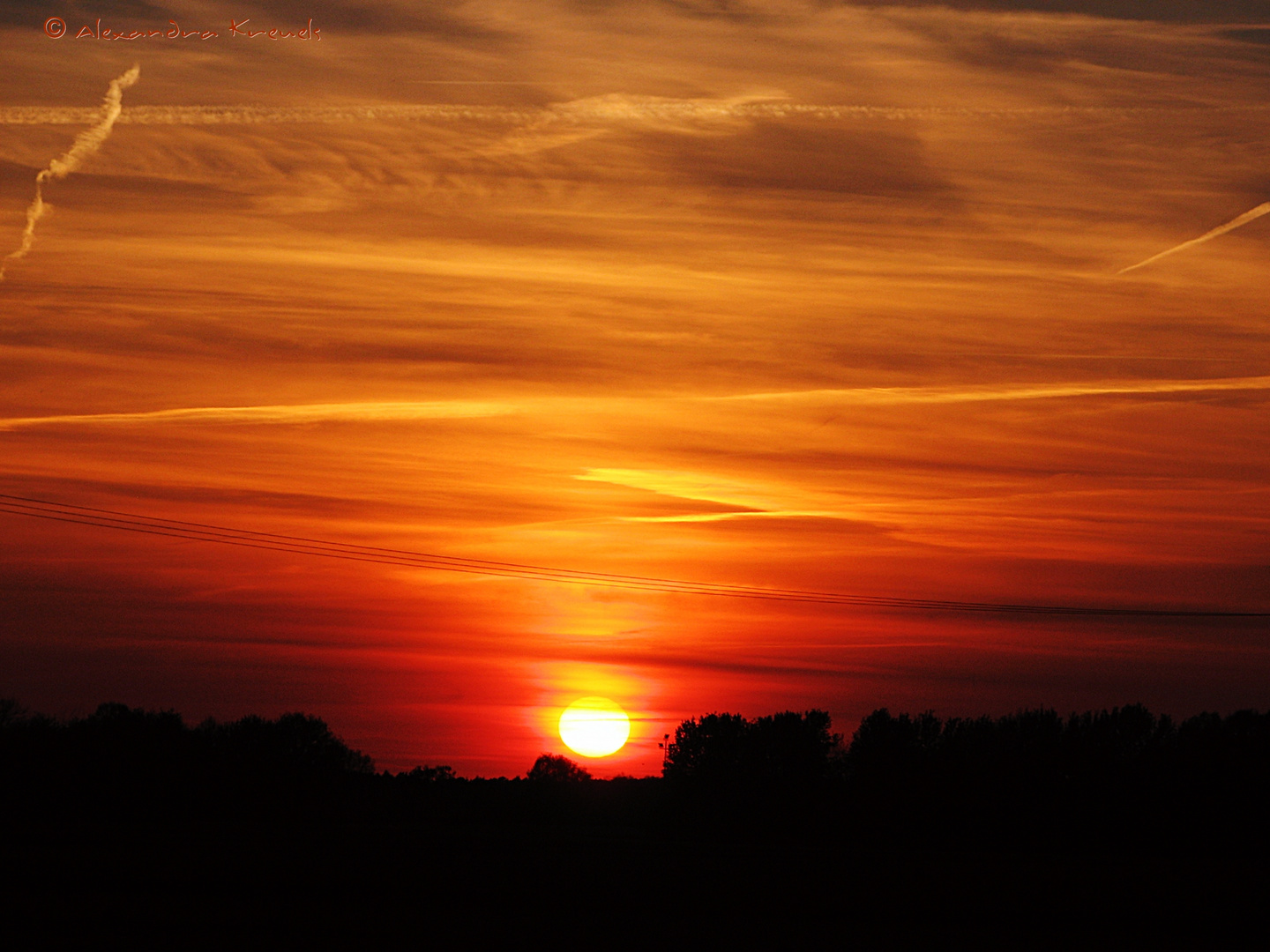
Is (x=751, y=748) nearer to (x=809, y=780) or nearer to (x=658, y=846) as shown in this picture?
(x=809, y=780)

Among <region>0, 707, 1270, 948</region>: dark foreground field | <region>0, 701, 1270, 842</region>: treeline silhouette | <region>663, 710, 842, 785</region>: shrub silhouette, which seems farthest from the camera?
<region>663, 710, 842, 785</region>: shrub silhouette

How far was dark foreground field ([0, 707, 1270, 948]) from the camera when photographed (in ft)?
118

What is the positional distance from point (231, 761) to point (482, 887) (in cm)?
7270

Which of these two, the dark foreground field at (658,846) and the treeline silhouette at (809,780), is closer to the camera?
the dark foreground field at (658,846)

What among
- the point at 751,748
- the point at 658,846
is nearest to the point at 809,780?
the point at 751,748

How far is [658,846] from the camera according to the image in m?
72.0

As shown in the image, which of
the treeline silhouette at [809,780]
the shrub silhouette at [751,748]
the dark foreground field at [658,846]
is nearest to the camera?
the dark foreground field at [658,846]

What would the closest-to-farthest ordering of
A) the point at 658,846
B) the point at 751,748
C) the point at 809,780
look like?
the point at 658,846 < the point at 809,780 < the point at 751,748

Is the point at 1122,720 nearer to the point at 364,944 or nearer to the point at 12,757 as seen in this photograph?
the point at 12,757

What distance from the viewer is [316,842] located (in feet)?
199

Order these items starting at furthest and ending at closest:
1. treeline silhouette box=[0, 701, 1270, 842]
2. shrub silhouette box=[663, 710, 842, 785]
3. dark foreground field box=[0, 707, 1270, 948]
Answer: shrub silhouette box=[663, 710, 842, 785], treeline silhouette box=[0, 701, 1270, 842], dark foreground field box=[0, 707, 1270, 948]

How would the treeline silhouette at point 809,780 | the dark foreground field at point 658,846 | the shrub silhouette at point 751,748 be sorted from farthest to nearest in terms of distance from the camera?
the shrub silhouette at point 751,748 < the treeline silhouette at point 809,780 < the dark foreground field at point 658,846

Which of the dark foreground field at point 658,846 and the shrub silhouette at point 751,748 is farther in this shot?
the shrub silhouette at point 751,748

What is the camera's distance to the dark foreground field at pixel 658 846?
35969 mm
